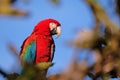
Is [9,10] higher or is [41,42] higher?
[41,42]

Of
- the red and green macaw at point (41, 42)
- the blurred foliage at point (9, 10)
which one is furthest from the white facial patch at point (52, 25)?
the blurred foliage at point (9, 10)

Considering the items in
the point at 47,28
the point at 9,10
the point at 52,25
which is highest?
the point at 52,25

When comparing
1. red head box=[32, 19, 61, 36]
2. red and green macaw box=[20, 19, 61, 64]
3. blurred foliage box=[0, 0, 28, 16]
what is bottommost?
blurred foliage box=[0, 0, 28, 16]

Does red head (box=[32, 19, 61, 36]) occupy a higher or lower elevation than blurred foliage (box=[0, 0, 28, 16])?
higher

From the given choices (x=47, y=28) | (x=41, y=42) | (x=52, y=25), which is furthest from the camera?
(x=52, y=25)

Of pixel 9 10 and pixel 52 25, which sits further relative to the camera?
pixel 52 25

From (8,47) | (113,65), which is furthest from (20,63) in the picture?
(113,65)

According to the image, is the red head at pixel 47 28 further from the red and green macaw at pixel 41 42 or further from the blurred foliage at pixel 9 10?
the blurred foliage at pixel 9 10

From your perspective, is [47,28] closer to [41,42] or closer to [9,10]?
[41,42]

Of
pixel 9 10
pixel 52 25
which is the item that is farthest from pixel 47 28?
pixel 9 10

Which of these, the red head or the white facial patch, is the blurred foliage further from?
the white facial patch

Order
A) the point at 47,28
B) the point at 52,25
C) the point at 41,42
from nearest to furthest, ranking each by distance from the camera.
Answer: the point at 41,42 < the point at 47,28 < the point at 52,25

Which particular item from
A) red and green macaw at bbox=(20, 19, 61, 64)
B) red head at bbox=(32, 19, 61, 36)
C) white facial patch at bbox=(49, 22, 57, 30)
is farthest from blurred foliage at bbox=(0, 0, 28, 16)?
white facial patch at bbox=(49, 22, 57, 30)

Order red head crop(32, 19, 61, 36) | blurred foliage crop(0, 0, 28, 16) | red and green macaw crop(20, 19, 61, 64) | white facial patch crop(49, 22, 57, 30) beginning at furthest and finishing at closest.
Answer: white facial patch crop(49, 22, 57, 30), red head crop(32, 19, 61, 36), red and green macaw crop(20, 19, 61, 64), blurred foliage crop(0, 0, 28, 16)
